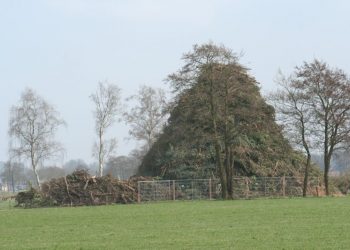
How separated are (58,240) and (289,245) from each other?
7.19m

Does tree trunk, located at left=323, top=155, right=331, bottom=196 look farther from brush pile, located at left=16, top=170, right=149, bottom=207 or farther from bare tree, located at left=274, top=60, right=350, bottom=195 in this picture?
brush pile, located at left=16, top=170, right=149, bottom=207

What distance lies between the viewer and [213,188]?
→ 168 feet

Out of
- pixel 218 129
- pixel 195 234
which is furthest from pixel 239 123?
pixel 195 234

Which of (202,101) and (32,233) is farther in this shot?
(202,101)

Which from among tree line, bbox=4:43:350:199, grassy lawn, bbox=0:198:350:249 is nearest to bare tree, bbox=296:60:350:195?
tree line, bbox=4:43:350:199

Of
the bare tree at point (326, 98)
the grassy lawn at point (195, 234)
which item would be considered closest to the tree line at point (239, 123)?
the bare tree at point (326, 98)

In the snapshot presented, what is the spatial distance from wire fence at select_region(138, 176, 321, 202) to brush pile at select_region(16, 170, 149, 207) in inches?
94.4

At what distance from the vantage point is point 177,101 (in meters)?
50.4

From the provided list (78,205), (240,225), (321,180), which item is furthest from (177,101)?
(240,225)

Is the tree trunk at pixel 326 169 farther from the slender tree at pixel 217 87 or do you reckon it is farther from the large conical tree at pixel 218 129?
the slender tree at pixel 217 87

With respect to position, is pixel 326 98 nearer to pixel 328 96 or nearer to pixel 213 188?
pixel 328 96

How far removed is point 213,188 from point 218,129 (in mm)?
5380

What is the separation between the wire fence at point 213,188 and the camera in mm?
49906

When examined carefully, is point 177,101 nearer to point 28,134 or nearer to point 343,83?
point 343,83
